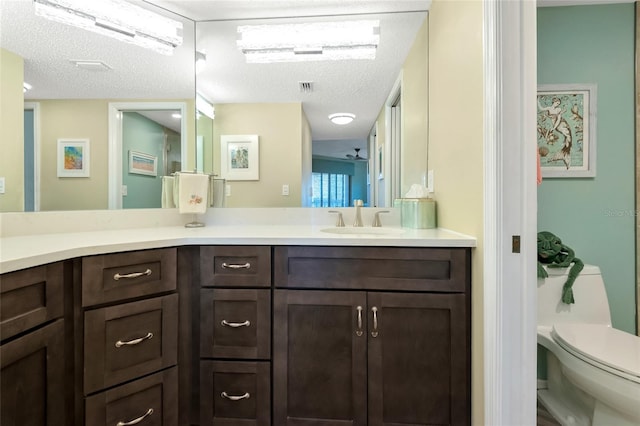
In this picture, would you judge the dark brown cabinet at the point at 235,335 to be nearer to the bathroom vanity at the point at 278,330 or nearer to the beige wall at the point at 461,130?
the bathroom vanity at the point at 278,330

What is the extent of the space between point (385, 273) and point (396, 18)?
1473 mm

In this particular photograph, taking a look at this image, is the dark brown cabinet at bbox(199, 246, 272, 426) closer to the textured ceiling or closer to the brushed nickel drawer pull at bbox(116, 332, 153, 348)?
the brushed nickel drawer pull at bbox(116, 332, 153, 348)

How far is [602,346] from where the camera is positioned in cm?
126

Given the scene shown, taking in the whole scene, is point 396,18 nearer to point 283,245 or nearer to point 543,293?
point 283,245

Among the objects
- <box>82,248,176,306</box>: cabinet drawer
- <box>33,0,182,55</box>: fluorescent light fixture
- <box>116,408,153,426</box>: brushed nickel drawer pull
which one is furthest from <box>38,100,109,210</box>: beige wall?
<box>116,408,153,426</box>: brushed nickel drawer pull

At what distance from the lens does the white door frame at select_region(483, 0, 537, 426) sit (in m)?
0.93

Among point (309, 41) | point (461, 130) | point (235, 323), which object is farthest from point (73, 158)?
point (461, 130)

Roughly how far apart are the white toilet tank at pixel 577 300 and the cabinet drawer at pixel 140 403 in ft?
6.04

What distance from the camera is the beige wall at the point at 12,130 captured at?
1.28m

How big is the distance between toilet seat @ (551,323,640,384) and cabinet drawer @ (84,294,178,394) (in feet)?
5.49

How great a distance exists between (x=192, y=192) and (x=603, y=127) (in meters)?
2.44

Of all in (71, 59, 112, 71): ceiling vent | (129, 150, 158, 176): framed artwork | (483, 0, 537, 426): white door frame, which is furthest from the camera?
(129, 150, 158, 176): framed artwork

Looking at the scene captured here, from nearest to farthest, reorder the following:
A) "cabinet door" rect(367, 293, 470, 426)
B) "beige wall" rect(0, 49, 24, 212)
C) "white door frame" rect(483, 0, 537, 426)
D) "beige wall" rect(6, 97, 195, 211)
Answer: "white door frame" rect(483, 0, 537, 426), "cabinet door" rect(367, 293, 470, 426), "beige wall" rect(0, 49, 24, 212), "beige wall" rect(6, 97, 195, 211)

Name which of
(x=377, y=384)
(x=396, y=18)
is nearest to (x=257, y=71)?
(x=396, y=18)
